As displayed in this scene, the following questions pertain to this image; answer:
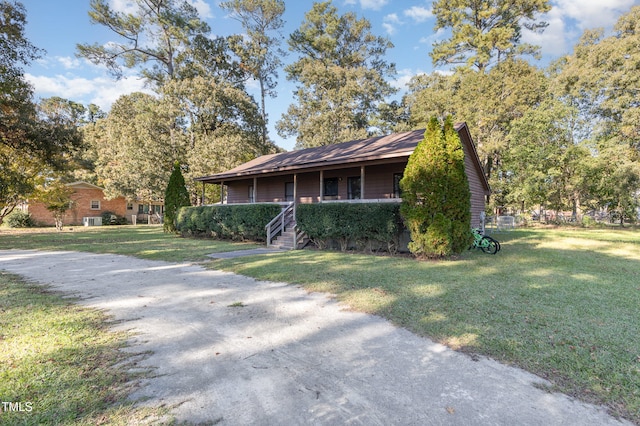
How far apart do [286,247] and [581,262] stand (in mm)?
8819

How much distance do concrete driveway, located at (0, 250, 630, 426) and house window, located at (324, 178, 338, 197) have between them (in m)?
10.4

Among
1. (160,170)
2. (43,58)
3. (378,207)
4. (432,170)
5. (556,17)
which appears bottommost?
(378,207)

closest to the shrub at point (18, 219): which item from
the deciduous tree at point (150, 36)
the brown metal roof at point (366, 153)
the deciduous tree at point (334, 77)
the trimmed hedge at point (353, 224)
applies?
the deciduous tree at point (150, 36)

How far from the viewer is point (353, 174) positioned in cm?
1398

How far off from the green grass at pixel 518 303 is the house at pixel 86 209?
81.4 ft

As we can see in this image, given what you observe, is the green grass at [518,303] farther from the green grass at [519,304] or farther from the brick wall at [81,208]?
the brick wall at [81,208]

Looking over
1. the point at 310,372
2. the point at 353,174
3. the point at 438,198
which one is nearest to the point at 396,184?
the point at 353,174

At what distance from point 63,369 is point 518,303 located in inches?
212

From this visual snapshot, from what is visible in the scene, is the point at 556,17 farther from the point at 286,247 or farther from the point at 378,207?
the point at 286,247

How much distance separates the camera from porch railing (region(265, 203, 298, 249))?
11892mm

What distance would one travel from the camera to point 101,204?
29312mm

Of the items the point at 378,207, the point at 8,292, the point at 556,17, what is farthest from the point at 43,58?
the point at 556,17

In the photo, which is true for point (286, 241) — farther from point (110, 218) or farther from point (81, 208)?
point (81, 208)

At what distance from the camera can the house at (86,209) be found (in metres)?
25.2
